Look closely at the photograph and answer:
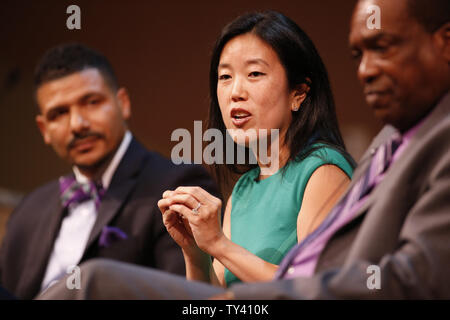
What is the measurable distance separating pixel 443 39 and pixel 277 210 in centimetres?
62

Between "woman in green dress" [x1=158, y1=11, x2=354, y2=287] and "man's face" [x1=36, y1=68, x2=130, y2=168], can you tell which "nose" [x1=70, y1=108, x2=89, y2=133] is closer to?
"man's face" [x1=36, y1=68, x2=130, y2=168]

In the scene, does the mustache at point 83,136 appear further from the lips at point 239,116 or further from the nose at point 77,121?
the lips at point 239,116

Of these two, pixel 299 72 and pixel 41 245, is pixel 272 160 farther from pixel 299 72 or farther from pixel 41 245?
pixel 41 245

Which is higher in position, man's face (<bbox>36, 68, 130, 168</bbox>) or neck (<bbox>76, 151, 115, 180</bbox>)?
man's face (<bbox>36, 68, 130, 168</bbox>)

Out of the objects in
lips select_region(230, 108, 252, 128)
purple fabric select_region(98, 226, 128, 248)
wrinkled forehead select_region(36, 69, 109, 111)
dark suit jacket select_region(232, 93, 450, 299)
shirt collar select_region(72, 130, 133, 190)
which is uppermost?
wrinkled forehead select_region(36, 69, 109, 111)

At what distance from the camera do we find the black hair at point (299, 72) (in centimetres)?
151

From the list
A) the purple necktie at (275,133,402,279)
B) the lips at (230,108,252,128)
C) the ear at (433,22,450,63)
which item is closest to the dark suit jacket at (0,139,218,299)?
the lips at (230,108,252,128)

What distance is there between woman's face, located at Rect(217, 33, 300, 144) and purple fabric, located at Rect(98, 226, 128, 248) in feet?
2.51

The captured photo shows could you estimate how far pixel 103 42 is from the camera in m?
3.70

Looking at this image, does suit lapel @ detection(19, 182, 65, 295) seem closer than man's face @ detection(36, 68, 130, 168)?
Yes

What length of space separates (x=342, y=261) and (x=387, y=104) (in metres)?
0.26

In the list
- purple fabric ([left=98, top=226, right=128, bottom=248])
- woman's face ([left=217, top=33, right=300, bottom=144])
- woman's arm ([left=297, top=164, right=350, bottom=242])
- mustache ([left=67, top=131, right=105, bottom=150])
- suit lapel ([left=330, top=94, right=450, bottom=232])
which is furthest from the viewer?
mustache ([left=67, top=131, right=105, bottom=150])

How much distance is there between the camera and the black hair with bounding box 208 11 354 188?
151 centimetres
